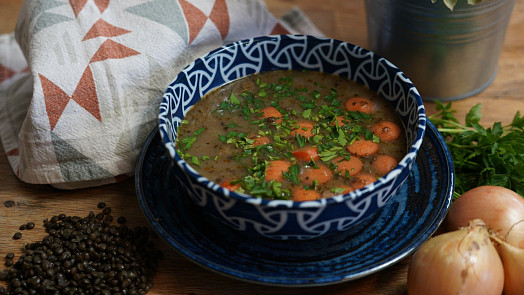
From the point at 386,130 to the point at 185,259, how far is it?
39.0 inches

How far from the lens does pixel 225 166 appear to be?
2.26 metres

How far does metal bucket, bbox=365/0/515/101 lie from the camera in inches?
108

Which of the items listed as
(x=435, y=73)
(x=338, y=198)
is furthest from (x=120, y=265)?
(x=435, y=73)

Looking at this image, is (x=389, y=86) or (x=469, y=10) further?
(x=469, y=10)

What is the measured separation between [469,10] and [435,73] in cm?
40

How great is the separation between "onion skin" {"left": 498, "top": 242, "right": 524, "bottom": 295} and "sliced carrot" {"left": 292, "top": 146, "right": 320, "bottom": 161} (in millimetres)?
A: 755

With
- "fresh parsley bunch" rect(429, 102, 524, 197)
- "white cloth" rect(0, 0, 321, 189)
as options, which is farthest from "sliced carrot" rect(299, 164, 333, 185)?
"white cloth" rect(0, 0, 321, 189)

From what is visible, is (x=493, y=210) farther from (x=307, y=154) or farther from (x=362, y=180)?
(x=307, y=154)

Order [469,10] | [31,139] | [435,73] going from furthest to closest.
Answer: [435,73], [469,10], [31,139]

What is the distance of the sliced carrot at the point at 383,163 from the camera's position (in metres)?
2.24

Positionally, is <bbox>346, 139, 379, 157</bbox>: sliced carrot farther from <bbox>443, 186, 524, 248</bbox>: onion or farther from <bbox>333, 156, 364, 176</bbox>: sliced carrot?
<bbox>443, 186, 524, 248</bbox>: onion

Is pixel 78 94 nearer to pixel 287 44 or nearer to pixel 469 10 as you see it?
pixel 287 44

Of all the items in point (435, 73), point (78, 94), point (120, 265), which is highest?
point (78, 94)

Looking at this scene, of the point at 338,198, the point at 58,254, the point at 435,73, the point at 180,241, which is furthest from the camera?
the point at 435,73
